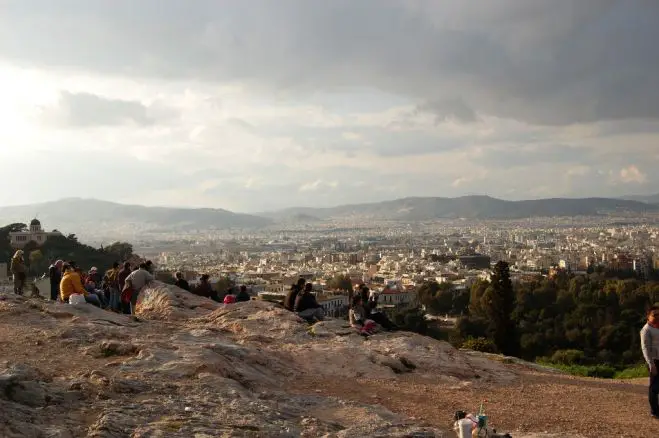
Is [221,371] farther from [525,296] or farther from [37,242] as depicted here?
[37,242]

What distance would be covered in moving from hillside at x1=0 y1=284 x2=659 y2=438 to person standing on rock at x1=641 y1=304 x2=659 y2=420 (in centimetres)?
40

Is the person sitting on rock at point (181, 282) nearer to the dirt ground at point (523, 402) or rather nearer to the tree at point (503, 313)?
the dirt ground at point (523, 402)

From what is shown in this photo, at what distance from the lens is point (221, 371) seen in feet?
25.7

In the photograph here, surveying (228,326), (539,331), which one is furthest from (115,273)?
(539,331)

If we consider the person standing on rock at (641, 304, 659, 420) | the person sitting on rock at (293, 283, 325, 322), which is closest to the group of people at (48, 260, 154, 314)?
the person sitting on rock at (293, 283, 325, 322)

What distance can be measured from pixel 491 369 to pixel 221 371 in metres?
4.96

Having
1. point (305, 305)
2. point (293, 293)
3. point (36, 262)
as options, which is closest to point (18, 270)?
point (293, 293)

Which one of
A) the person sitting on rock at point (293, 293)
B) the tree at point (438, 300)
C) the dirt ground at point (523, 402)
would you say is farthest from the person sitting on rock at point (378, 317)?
the tree at point (438, 300)

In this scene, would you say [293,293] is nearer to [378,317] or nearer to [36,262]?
[378,317]

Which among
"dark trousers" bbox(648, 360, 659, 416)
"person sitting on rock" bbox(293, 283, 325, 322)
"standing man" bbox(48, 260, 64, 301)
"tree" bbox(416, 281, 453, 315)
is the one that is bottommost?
"tree" bbox(416, 281, 453, 315)

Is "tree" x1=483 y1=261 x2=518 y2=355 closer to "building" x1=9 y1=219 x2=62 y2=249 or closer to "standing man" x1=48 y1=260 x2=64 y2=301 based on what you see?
"standing man" x1=48 y1=260 x2=64 y2=301

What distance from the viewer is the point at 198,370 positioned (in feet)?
25.2

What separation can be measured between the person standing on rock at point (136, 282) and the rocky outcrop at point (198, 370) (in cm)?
72

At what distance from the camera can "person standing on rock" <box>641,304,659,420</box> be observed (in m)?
7.66
